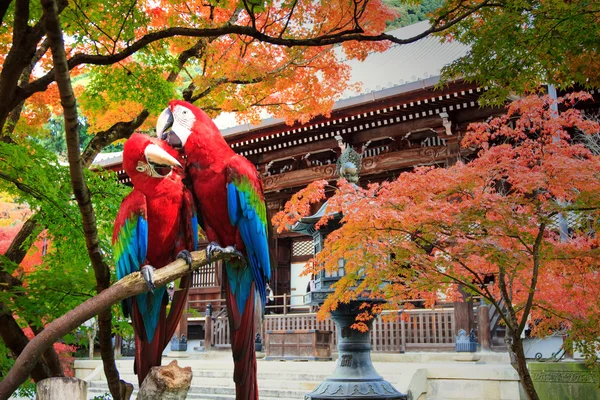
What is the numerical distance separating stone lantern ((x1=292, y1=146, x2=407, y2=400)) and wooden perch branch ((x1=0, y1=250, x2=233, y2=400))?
3789 mm

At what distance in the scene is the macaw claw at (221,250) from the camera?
87.4 inches

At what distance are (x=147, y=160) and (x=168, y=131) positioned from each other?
203 millimetres

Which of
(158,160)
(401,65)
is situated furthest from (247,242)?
(401,65)

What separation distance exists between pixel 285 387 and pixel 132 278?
23.2 ft

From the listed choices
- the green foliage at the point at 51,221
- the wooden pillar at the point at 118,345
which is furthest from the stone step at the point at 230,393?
the wooden pillar at the point at 118,345

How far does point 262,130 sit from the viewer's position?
11797mm

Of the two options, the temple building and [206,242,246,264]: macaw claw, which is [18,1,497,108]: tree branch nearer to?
[206,242,246,264]: macaw claw

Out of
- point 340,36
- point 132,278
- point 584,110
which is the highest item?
point 584,110

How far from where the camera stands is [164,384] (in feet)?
6.95

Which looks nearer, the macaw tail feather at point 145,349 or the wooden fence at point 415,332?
the macaw tail feather at point 145,349

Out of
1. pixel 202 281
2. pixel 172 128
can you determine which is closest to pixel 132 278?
pixel 172 128

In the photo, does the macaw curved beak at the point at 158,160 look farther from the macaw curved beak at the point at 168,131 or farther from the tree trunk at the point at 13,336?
the tree trunk at the point at 13,336

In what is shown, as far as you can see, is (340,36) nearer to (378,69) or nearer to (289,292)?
(289,292)

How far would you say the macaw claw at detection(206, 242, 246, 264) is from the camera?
2.22 meters
